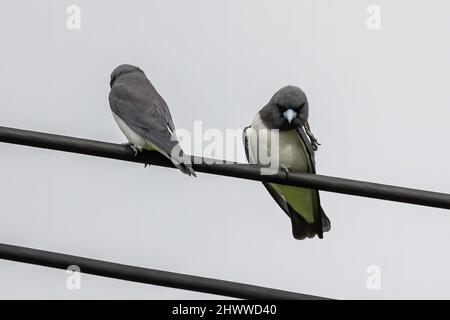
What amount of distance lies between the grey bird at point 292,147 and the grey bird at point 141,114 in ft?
2.70

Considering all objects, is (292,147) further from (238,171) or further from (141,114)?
(238,171)

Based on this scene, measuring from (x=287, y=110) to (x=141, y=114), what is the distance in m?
1.05

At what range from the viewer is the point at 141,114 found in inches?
339

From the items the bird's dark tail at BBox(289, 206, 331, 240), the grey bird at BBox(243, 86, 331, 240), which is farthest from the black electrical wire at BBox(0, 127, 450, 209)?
the bird's dark tail at BBox(289, 206, 331, 240)

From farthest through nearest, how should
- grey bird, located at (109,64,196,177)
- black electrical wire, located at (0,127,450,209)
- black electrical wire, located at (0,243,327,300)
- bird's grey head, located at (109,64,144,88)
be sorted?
bird's grey head, located at (109,64,144,88) < grey bird, located at (109,64,196,177) < black electrical wire, located at (0,127,450,209) < black electrical wire, located at (0,243,327,300)

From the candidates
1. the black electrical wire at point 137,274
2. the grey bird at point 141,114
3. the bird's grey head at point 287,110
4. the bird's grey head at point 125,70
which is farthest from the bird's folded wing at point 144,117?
the black electrical wire at point 137,274

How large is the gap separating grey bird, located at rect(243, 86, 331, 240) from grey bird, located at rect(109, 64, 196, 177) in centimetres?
82

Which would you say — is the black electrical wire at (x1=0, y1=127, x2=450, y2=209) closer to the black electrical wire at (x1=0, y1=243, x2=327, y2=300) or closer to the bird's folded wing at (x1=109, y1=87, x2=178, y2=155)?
the black electrical wire at (x1=0, y1=243, x2=327, y2=300)

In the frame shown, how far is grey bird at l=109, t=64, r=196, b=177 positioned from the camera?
8.00 m

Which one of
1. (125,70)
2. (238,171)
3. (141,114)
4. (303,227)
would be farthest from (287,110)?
(238,171)

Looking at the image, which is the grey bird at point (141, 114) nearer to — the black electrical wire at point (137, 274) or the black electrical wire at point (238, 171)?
the black electrical wire at point (238, 171)

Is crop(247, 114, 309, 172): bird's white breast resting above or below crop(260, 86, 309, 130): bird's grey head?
below

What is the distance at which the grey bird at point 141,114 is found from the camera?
8.00 m
